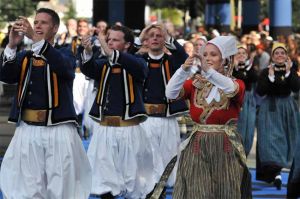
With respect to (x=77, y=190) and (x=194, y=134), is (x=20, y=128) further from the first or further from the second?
(x=194, y=134)

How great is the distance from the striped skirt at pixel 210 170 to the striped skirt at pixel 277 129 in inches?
175

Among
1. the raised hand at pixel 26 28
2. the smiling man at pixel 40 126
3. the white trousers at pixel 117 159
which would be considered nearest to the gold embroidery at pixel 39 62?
the smiling man at pixel 40 126

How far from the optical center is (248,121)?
14352 mm

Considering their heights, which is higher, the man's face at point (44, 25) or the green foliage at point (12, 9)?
the green foliage at point (12, 9)

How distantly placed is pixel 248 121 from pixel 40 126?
5.86 m

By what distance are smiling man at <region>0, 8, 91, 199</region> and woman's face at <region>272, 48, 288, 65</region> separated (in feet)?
13.4

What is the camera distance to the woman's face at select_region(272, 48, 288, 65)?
12.5m

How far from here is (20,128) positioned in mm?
9000

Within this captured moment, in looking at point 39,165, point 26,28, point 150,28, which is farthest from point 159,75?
point 26,28

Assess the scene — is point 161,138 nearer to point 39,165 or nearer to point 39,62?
point 39,165

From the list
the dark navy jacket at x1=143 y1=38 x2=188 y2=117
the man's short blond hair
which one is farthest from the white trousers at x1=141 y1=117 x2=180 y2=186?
the man's short blond hair

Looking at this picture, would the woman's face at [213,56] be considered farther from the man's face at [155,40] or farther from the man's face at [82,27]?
the man's face at [82,27]

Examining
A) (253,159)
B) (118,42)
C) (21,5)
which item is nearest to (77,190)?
(118,42)

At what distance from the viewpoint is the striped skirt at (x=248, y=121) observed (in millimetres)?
14273
